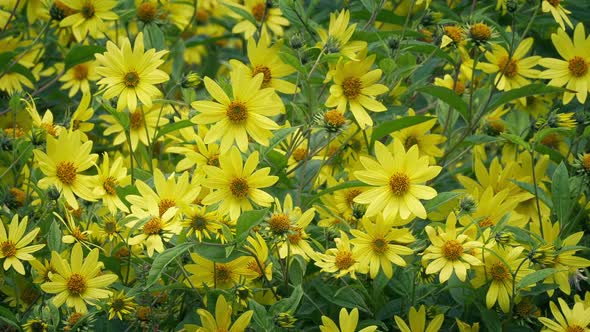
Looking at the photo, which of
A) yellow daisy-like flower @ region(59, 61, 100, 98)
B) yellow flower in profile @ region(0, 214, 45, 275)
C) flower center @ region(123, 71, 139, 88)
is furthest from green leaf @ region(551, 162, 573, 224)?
yellow daisy-like flower @ region(59, 61, 100, 98)

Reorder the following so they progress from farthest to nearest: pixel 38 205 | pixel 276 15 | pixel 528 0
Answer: pixel 276 15
pixel 528 0
pixel 38 205

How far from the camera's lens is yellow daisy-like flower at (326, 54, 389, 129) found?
1943 mm

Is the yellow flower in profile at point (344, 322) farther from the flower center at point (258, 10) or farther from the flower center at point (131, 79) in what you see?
the flower center at point (258, 10)

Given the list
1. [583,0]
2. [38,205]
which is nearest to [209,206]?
[38,205]

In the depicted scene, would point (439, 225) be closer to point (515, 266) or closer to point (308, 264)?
point (515, 266)

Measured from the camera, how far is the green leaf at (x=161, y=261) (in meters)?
1.60

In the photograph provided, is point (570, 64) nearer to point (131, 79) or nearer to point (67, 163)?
point (131, 79)

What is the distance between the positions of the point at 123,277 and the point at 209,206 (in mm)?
351

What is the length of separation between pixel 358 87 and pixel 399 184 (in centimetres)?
28

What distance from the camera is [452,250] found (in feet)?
5.54

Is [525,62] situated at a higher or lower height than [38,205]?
higher

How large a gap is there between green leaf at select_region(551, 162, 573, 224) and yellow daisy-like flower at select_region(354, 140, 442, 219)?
1.05 ft

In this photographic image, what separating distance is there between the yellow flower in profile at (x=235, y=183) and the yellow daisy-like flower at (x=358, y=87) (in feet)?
0.92

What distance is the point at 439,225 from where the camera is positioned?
1822 millimetres
